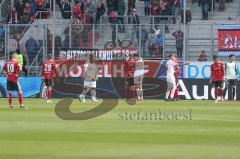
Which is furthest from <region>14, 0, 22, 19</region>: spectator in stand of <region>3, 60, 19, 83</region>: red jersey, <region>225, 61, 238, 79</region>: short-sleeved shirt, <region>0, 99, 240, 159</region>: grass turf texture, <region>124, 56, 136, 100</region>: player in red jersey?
<region>0, 99, 240, 159</region>: grass turf texture

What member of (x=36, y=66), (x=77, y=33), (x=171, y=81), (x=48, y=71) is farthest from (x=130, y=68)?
(x=36, y=66)

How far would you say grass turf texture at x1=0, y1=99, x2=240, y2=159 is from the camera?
529 inches

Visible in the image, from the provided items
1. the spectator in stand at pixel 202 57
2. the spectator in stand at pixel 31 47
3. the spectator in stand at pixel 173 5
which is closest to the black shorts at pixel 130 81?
the spectator in stand at pixel 202 57

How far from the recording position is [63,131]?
60.0 ft

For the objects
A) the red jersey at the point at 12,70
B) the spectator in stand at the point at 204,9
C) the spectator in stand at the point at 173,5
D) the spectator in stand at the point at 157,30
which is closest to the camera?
the red jersey at the point at 12,70

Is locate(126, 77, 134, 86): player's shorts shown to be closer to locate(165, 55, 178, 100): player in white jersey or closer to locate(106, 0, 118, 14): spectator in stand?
locate(165, 55, 178, 100): player in white jersey

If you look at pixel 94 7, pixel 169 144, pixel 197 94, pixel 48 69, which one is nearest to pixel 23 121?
pixel 169 144

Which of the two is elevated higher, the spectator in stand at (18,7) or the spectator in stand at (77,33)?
the spectator in stand at (18,7)

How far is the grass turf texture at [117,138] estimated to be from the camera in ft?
44.1

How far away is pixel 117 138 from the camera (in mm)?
16562

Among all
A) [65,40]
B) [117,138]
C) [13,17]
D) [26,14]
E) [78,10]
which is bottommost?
[117,138]

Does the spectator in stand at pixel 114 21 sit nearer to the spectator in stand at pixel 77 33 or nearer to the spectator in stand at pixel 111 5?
the spectator in stand at pixel 111 5

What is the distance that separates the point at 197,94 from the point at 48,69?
7.73 metres

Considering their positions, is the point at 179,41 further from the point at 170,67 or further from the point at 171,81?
the point at 171,81
